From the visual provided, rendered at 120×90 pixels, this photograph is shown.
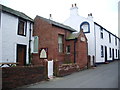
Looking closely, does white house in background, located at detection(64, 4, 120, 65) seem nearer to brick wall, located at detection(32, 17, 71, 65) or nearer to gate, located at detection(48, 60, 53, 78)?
brick wall, located at detection(32, 17, 71, 65)

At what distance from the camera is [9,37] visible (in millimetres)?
12484

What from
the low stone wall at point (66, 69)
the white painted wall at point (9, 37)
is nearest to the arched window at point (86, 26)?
the low stone wall at point (66, 69)

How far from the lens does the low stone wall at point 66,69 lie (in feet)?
40.8

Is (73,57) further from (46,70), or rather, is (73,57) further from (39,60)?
(46,70)

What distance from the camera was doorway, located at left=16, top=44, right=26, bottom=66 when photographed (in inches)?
539

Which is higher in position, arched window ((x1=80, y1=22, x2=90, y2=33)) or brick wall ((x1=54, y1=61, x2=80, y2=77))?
arched window ((x1=80, y1=22, x2=90, y2=33))

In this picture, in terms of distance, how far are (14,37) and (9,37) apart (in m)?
0.61

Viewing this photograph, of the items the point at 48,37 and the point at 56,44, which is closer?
the point at 48,37

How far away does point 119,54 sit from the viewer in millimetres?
37812

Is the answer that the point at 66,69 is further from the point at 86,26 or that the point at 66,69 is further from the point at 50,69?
the point at 86,26

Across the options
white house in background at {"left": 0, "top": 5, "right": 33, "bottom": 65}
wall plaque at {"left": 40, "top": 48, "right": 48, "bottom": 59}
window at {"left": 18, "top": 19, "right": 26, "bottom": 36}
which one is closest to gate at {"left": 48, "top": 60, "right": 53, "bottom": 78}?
wall plaque at {"left": 40, "top": 48, "right": 48, "bottom": 59}

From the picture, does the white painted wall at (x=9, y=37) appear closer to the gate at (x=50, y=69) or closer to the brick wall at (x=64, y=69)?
the gate at (x=50, y=69)

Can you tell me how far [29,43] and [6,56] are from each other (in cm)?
350

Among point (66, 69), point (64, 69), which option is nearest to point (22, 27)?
point (64, 69)
